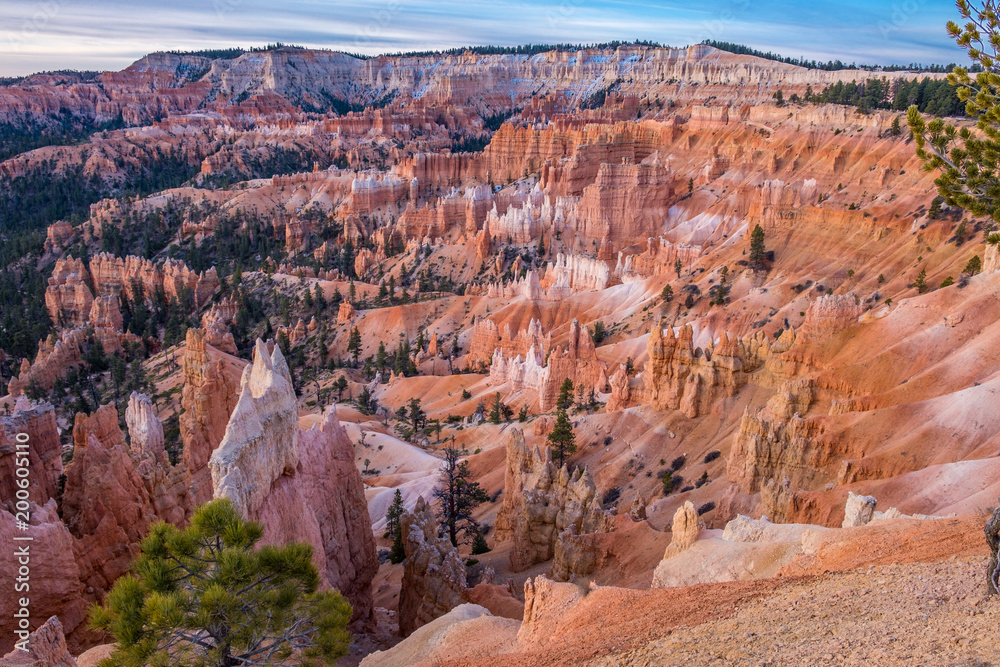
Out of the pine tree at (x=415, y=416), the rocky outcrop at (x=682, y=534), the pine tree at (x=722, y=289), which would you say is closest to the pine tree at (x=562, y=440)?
the pine tree at (x=415, y=416)

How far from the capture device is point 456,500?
3081cm

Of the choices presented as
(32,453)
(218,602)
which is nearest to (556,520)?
(32,453)

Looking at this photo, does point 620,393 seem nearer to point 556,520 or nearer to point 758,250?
point 556,520

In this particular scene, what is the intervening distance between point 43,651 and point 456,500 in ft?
65.3

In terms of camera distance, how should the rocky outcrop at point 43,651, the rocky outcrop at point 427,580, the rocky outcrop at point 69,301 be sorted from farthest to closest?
the rocky outcrop at point 69,301
the rocky outcrop at point 427,580
the rocky outcrop at point 43,651

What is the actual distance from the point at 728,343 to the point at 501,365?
70.7 ft

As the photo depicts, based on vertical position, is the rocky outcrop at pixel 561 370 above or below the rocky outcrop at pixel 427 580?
below

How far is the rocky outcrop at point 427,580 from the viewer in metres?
19.2

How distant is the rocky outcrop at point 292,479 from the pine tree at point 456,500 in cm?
453

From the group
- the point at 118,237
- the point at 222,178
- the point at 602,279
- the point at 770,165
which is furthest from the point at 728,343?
the point at 222,178

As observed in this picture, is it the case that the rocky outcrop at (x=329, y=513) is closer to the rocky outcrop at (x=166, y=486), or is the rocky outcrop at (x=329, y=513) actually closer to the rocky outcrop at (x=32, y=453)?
the rocky outcrop at (x=166, y=486)

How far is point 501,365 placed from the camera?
53.1 m

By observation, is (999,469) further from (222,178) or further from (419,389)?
(222,178)

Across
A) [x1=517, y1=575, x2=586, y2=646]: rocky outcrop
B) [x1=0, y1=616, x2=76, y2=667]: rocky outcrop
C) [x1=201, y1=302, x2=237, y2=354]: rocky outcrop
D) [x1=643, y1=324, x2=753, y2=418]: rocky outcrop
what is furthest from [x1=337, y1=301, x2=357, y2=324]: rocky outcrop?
[x1=0, y1=616, x2=76, y2=667]: rocky outcrop
